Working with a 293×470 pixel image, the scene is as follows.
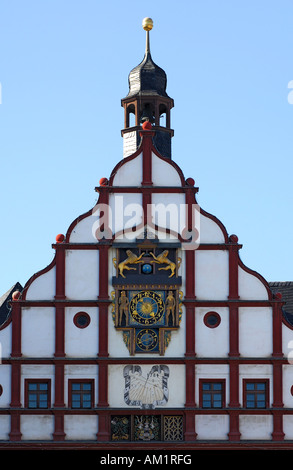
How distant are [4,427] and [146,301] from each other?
26.3 feet

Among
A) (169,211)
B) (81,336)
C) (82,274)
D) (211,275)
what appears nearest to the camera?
(81,336)

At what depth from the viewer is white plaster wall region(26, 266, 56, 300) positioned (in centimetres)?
6875

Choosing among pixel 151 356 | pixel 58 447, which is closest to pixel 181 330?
pixel 151 356

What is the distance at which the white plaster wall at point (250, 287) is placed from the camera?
68.9 meters

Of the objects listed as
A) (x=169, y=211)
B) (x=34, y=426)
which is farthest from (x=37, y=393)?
(x=169, y=211)

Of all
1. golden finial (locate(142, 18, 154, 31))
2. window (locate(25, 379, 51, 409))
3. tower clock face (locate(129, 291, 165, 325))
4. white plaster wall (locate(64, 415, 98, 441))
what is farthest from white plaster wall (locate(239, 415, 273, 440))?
golden finial (locate(142, 18, 154, 31))

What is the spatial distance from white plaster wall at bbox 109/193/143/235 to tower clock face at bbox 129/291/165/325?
3.06 m

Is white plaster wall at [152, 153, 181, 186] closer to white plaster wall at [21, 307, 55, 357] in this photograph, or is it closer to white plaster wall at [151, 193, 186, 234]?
white plaster wall at [151, 193, 186, 234]

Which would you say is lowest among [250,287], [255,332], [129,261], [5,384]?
[5,384]

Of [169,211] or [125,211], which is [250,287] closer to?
[169,211]

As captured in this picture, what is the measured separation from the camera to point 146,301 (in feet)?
225

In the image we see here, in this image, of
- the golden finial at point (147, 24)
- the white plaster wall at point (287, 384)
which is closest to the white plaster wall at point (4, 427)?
the white plaster wall at point (287, 384)
